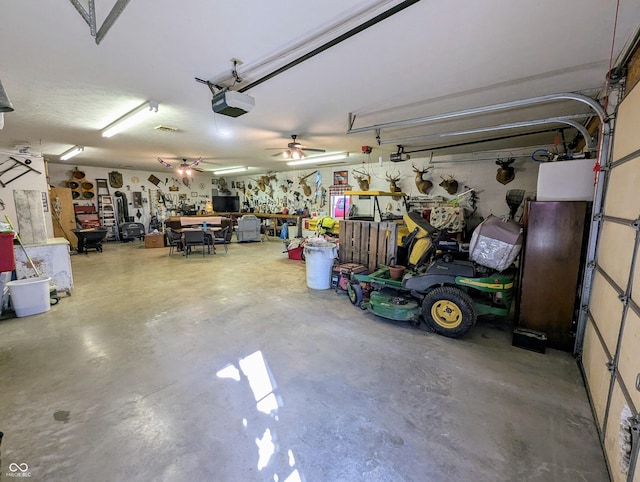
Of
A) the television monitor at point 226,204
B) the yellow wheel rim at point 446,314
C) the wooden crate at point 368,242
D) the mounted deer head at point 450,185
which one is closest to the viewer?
the yellow wheel rim at point 446,314

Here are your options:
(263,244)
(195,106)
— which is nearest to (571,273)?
(195,106)

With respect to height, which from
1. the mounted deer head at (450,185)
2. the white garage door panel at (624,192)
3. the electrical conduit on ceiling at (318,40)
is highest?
the electrical conduit on ceiling at (318,40)

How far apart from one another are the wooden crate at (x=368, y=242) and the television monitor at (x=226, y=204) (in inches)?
355

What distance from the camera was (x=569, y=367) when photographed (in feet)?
8.27

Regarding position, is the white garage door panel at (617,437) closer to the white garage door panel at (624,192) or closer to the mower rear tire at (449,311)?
the white garage door panel at (624,192)

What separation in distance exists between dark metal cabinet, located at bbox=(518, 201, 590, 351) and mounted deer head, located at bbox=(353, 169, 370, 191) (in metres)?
5.71

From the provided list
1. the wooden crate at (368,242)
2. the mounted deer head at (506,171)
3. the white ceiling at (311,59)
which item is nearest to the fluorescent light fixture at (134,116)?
the white ceiling at (311,59)

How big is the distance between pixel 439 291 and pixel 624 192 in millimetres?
1735

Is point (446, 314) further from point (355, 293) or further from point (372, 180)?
point (372, 180)

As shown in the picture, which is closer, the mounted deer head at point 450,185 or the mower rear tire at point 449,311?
the mower rear tire at point 449,311

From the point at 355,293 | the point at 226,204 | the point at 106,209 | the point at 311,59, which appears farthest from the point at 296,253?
the point at 106,209

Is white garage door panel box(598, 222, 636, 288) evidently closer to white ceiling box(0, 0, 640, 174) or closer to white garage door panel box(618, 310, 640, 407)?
white garage door panel box(618, 310, 640, 407)

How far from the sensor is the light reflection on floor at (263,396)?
1613 millimetres

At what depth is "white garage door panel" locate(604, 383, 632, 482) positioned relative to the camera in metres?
1.39
